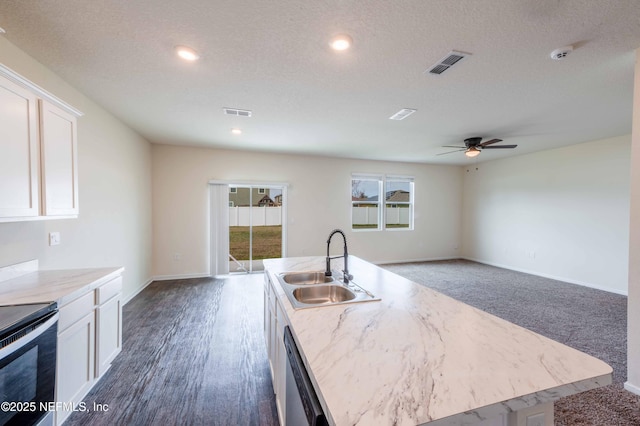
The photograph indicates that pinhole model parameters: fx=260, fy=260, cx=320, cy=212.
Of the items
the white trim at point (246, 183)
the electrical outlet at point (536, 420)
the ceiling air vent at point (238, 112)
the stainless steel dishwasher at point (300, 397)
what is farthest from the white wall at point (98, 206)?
the electrical outlet at point (536, 420)

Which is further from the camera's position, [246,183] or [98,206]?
[246,183]

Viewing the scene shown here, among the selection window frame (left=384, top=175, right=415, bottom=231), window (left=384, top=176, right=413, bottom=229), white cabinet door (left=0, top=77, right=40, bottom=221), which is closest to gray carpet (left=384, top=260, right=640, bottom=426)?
window frame (left=384, top=175, right=415, bottom=231)

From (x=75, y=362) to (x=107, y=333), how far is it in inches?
16.0

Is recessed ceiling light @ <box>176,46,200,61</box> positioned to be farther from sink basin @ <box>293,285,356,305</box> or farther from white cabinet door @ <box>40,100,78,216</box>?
sink basin @ <box>293,285,356,305</box>

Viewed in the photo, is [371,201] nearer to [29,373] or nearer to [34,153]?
[34,153]

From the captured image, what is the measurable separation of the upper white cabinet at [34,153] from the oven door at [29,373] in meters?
0.77

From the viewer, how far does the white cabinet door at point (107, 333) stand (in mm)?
2031

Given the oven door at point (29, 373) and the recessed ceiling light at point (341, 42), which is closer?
the oven door at point (29, 373)

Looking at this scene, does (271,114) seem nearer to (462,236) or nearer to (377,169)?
A: (377,169)

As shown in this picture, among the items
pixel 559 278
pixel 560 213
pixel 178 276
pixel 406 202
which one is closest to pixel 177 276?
pixel 178 276

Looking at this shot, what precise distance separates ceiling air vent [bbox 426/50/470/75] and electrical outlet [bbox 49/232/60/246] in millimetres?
3759

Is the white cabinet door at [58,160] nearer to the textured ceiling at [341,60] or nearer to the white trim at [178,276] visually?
the textured ceiling at [341,60]

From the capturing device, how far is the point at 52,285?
1.84 meters

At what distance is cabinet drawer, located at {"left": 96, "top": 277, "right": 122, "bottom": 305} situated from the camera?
2025 millimetres
